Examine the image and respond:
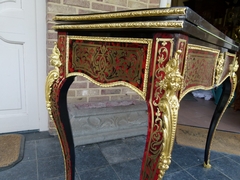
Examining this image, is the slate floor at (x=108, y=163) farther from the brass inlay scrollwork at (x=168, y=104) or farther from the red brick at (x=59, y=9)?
the red brick at (x=59, y=9)

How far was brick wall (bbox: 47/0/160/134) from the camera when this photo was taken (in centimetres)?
137

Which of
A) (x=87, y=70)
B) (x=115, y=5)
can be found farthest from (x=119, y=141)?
(x=115, y=5)

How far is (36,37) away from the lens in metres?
1.48

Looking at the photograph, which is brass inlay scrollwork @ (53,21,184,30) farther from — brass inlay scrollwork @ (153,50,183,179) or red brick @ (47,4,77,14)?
red brick @ (47,4,77,14)

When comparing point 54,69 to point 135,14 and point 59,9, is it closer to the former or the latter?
point 135,14

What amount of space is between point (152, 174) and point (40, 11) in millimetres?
1464

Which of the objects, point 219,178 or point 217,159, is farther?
point 217,159

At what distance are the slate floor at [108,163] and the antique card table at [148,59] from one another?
533 millimetres

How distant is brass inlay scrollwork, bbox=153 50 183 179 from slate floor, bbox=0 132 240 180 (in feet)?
2.57

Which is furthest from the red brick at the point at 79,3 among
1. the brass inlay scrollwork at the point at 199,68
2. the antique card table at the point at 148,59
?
the brass inlay scrollwork at the point at 199,68

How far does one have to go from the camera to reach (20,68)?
1.49 meters

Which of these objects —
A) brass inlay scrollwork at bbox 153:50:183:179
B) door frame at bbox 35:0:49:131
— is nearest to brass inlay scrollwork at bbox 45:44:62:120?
brass inlay scrollwork at bbox 153:50:183:179

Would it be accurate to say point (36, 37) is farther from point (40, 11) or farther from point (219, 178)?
point (219, 178)

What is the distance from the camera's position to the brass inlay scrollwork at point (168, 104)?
0.42m
